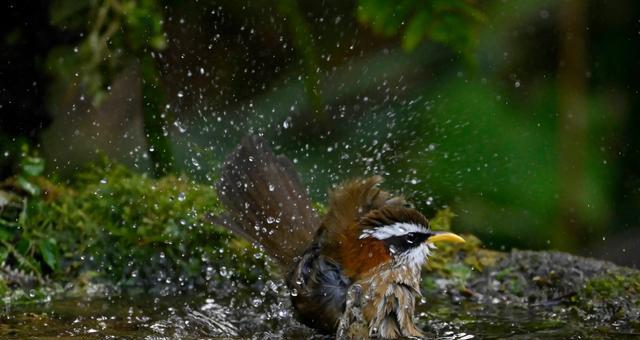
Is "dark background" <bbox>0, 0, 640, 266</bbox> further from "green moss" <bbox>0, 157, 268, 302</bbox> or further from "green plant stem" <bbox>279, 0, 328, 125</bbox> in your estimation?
"green moss" <bbox>0, 157, 268, 302</bbox>

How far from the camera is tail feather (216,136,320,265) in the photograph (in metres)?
4.95

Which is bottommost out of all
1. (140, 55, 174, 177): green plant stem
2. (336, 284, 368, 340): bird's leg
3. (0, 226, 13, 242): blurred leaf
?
(336, 284, 368, 340): bird's leg

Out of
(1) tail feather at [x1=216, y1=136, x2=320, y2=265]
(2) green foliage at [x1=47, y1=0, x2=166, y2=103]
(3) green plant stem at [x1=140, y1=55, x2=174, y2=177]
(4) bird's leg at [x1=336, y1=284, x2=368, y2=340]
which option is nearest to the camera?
(4) bird's leg at [x1=336, y1=284, x2=368, y2=340]

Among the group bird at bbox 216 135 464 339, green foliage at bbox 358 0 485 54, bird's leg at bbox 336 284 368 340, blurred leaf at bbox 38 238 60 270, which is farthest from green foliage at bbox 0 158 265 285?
green foliage at bbox 358 0 485 54

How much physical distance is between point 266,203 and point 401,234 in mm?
812

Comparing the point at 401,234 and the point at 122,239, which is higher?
the point at 122,239

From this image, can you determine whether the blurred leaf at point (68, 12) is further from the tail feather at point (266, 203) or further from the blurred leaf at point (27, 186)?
the tail feather at point (266, 203)

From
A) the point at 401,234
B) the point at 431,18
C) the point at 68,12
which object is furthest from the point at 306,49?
the point at 401,234

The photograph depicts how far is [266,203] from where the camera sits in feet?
16.5

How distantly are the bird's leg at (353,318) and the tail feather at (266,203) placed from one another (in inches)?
18.7

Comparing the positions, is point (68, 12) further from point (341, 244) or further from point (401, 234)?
point (401, 234)

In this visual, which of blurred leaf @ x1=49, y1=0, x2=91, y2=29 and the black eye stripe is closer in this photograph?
the black eye stripe

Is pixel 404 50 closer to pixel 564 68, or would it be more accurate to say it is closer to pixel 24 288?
pixel 564 68

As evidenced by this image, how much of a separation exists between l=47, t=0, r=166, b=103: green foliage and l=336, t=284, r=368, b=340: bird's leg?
270cm
